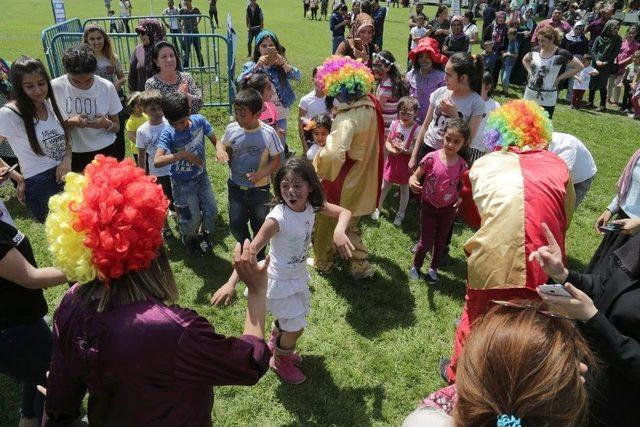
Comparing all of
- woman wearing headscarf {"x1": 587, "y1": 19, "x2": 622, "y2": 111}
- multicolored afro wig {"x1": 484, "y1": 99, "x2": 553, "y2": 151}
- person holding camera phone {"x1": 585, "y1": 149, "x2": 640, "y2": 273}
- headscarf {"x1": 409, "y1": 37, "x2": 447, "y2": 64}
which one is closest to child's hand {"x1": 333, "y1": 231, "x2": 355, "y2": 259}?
multicolored afro wig {"x1": 484, "y1": 99, "x2": 553, "y2": 151}

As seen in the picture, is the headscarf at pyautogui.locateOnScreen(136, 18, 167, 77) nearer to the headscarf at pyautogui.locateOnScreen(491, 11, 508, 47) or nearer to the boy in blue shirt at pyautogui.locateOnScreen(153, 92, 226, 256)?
the boy in blue shirt at pyautogui.locateOnScreen(153, 92, 226, 256)

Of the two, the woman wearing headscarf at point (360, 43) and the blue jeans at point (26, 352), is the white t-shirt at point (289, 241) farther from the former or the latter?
the woman wearing headscarf at point (360, 43)

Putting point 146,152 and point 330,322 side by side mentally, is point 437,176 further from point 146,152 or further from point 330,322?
point 146,152

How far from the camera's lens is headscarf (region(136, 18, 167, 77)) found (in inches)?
246

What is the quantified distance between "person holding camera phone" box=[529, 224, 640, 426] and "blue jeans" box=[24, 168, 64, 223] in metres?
4.02

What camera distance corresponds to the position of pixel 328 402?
137 inches

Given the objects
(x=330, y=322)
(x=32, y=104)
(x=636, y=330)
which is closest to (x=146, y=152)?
(x=32, y=104)

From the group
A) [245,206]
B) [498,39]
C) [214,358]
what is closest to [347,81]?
[245,206]

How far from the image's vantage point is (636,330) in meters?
2.07

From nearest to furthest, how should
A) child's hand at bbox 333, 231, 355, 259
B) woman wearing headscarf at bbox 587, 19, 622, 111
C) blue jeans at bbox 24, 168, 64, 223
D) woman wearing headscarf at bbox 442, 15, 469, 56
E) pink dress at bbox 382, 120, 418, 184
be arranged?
child's hand at bbox 333, 231, 355, 259 → blue jeans at bbox 24, 168, 64, 223 → pink dress at bbox 382, 120, 418, 184 → woman wearing headscarf at bbox 442, 15, 469, 56 → woman wearing headscarf at bbox 587, 19, 622, 111

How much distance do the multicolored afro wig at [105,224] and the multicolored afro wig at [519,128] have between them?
226 cm

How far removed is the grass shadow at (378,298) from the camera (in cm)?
434

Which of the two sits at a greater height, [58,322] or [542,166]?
[542,166]

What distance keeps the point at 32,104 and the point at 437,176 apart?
3679 millimetres
